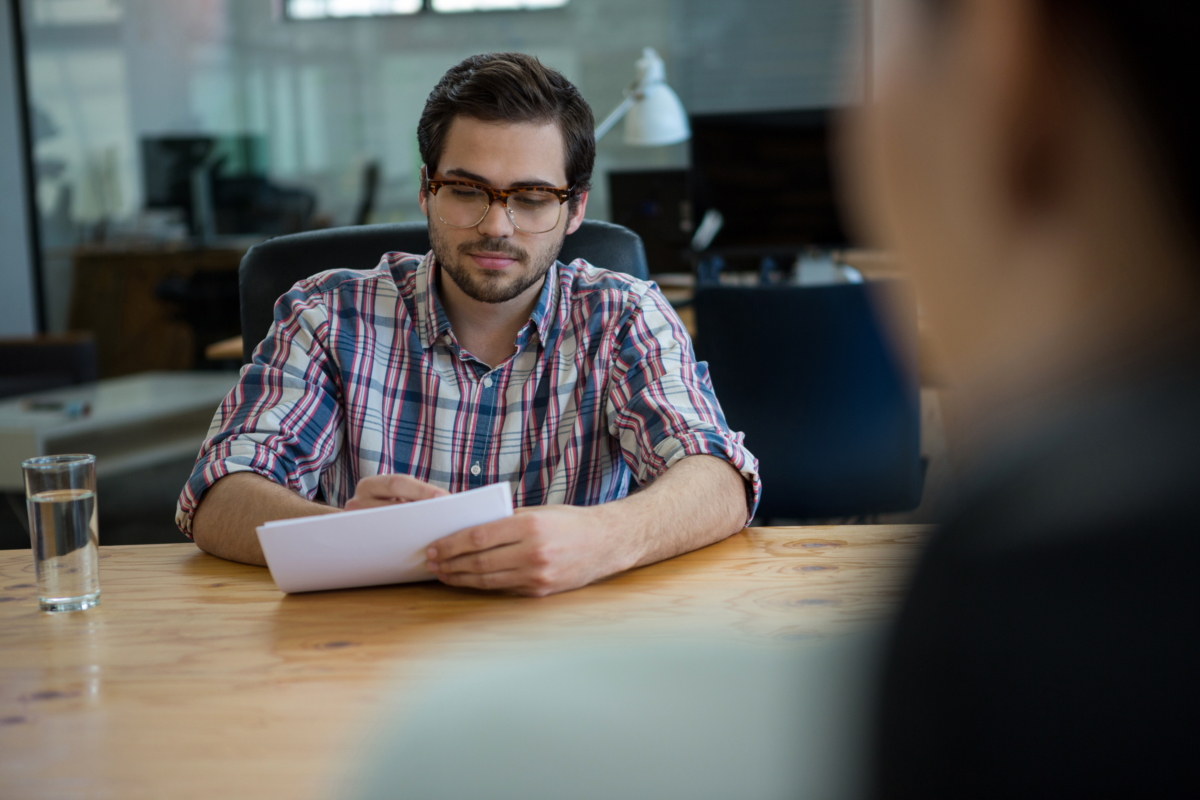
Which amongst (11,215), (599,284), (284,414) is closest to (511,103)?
(599,284)

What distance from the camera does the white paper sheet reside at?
999 mm

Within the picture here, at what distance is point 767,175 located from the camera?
11.7ft

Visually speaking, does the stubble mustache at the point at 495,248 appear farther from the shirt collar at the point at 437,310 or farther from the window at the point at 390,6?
the window at the point at 390,6

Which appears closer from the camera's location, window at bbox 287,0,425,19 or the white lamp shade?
the white lamp shade

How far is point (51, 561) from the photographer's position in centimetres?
104

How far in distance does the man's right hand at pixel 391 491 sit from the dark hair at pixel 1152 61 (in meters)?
0.92

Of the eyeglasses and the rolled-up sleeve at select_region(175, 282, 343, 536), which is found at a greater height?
the eyeglasses

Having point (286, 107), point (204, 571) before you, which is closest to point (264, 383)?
point (204, 571)

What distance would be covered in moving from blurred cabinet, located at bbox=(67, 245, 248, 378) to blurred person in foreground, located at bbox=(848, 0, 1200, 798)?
5.55 m

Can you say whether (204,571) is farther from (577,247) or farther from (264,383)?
(577,247)

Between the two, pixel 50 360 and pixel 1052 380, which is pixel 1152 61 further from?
pixel 50 360

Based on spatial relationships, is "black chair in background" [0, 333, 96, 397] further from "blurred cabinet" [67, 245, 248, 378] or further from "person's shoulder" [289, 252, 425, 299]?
"person's shoulder" [289, 252, 425, 299]

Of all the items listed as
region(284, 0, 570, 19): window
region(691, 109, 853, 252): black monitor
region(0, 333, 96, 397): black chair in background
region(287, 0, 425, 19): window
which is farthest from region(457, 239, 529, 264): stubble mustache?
region(287, 0, 425, 19): window

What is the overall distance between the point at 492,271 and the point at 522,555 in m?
0.59
